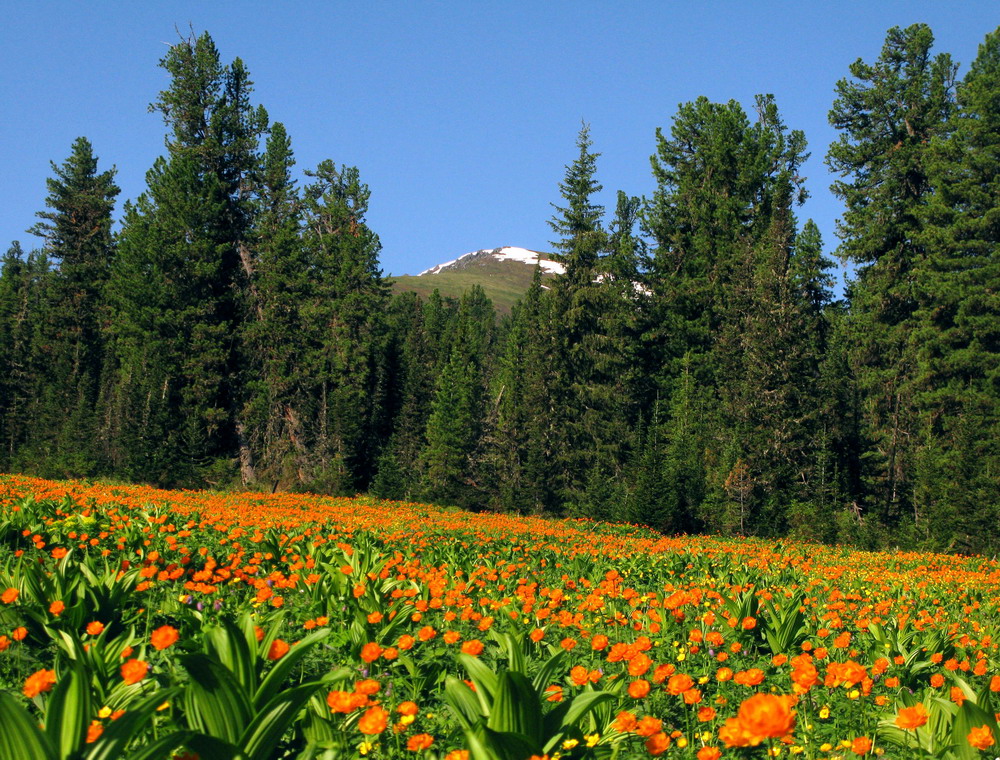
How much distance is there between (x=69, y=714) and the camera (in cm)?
262

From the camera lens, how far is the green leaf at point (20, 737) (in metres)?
2.36

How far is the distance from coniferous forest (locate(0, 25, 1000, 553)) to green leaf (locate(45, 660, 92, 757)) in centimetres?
2601

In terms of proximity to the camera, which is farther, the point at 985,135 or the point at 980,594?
the point at 985,135

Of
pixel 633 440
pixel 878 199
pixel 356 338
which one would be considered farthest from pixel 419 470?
pixel 878 199

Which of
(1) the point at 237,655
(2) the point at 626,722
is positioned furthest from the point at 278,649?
(2) the point at 626,722

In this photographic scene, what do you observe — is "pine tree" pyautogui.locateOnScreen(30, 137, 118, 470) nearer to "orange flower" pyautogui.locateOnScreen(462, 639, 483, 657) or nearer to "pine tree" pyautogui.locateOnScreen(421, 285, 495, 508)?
"pine tree" pyautogui.locateOnScreen(421, 285, 495, 508)

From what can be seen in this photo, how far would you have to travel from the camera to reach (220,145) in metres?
39.4

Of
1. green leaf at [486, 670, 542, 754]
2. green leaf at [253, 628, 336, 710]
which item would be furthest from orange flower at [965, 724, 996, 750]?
green leaf at [253, 628, 336, 710]

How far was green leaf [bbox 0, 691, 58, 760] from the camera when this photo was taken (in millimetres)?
2361

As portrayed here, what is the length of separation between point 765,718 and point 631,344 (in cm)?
3899

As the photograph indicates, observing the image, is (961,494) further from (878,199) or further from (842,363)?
(878,199)

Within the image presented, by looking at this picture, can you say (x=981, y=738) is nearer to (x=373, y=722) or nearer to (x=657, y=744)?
(x=657, y=744)

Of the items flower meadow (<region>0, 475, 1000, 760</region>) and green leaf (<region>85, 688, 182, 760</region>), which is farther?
flower meadow (<region>0, 475, 1000, 760</region>)

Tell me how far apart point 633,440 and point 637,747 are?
3509 centimetres
